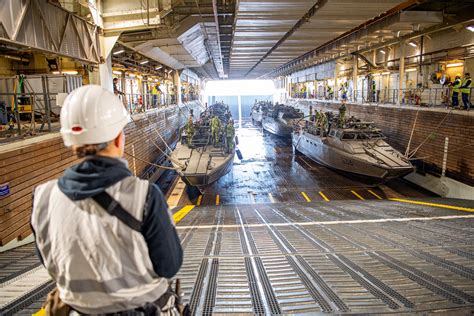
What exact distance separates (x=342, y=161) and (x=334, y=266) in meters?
9.90

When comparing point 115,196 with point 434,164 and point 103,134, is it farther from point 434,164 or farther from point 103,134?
point 434,164

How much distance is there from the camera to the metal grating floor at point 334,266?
255cm

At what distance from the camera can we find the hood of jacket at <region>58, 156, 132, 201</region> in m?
1.21

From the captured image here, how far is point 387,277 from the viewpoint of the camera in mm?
3051

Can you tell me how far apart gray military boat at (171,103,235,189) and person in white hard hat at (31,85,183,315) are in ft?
30.4

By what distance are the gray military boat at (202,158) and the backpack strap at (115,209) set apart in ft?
30.8

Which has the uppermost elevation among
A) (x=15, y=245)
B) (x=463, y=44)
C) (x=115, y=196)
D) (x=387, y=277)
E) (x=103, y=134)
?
(x=463, y=44)

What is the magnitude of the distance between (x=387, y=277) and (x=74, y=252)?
2.80 meters

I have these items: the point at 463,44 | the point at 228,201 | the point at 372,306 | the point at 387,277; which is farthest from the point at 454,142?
the point at 372,306

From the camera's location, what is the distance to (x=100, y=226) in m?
1.25

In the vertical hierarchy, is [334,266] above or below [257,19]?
below

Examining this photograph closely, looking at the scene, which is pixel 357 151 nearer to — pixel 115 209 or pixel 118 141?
pixel 118 141

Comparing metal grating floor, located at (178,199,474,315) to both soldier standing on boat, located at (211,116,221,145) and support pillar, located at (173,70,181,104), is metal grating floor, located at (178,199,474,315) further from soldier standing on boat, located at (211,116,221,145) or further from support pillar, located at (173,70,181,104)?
support pillar, located at (173,70,181,104)

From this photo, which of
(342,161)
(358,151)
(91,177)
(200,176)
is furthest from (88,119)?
(342,161)
